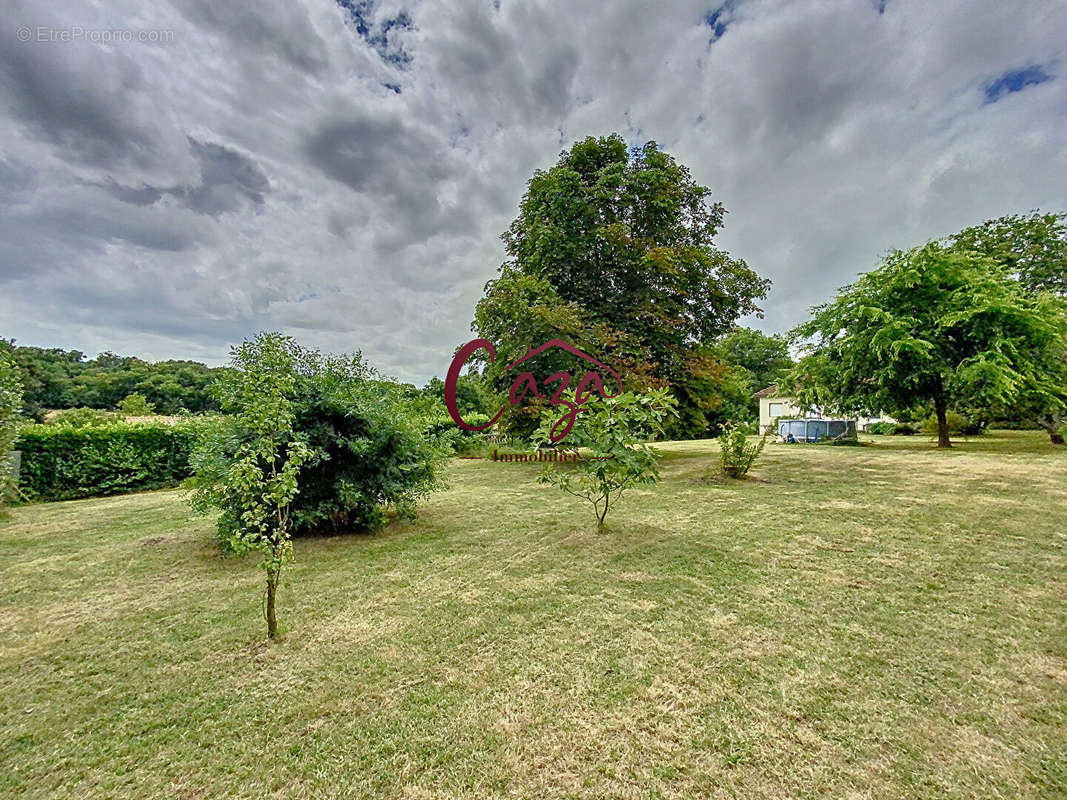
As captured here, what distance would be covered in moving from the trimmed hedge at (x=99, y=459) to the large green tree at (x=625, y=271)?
754 cm

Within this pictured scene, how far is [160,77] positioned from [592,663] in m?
8.69

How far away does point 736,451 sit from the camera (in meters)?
8.32

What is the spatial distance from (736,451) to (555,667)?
7016 millimetres

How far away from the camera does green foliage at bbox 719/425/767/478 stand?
27.0ft

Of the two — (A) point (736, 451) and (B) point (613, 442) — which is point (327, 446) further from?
(A) point (736, 451)

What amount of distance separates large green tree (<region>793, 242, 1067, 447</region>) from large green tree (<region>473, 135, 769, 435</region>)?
402cm

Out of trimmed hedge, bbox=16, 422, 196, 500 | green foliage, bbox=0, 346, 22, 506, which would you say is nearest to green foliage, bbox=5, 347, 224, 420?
trimmed hedge, bbox=16, 422, 196, 500

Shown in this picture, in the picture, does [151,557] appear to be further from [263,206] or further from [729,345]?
[729,345]

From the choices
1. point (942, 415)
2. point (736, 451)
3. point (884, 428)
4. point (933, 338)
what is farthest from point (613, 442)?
point (884, 428)

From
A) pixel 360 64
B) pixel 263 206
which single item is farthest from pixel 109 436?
pixel 360 64

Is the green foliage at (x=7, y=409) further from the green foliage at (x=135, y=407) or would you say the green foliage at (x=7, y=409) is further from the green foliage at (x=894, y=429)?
the green foliage at (x=894, y=429)

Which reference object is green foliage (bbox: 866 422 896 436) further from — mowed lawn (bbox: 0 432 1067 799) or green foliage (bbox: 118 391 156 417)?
green foliage (bbox: 118 391 156 417)

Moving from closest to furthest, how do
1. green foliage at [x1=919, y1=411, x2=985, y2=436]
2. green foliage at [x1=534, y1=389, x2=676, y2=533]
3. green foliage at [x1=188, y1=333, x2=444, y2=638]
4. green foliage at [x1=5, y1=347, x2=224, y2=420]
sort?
1. green foliage at [x1=188, y1=333, x2=444, y2=638]
2. green foliage at [x1=534, y1=389, x2=676, y2=533]
3. green foliage at [x1=919, y1=411, x2=985, y2=436]
4. green foliage at [x1=5, y1=347, x2=224, y2=420]

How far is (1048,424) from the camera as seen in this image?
1425 centimetres
